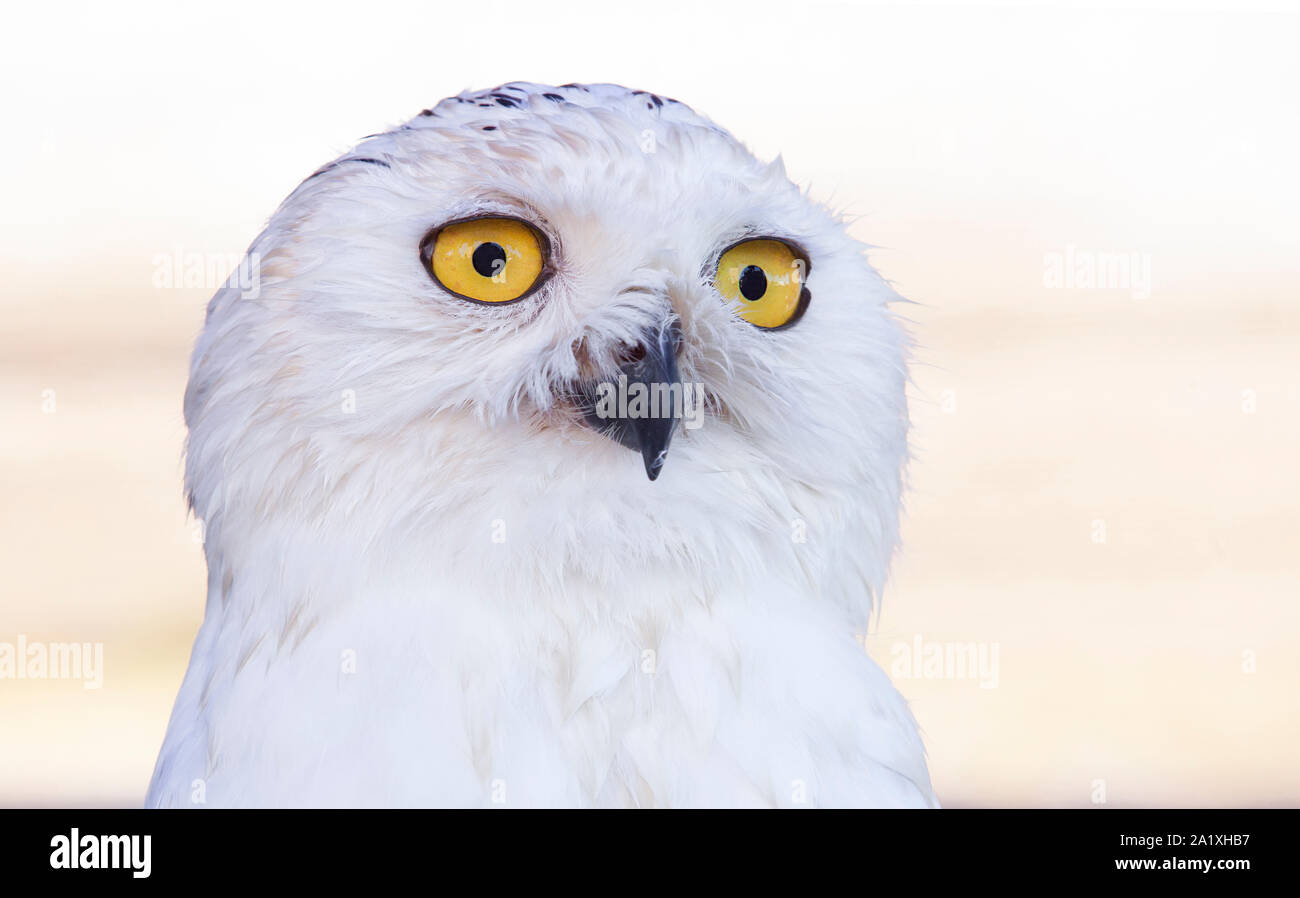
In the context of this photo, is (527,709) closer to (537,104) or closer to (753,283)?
(753,283)

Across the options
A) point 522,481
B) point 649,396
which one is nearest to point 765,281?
point 649,396

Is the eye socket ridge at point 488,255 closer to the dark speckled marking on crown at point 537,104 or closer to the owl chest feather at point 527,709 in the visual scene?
the dark speckled marking on crown at point 537,104

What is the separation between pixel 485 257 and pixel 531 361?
0.39 feet

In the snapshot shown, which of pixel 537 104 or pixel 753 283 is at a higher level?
pixel 537 104

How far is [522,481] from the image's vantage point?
1.10m

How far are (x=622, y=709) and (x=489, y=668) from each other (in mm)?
139

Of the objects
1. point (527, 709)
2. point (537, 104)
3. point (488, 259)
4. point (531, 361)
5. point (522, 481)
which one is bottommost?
point (527, 709)

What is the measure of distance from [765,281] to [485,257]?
12.0 inches
